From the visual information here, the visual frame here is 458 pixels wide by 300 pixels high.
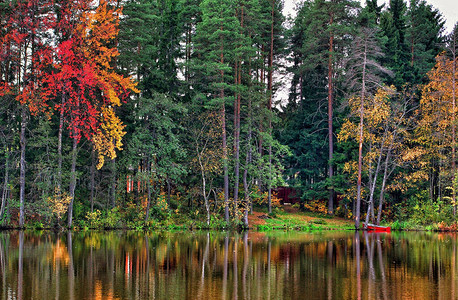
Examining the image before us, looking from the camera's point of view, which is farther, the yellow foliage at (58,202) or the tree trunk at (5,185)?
the tree trunk at (5,185)

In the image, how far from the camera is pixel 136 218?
3753cm

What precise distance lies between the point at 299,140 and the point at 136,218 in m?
19.0

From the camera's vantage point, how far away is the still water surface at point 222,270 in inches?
524

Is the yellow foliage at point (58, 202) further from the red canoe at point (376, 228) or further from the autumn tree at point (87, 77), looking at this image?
the red canoe at point (376, 228)

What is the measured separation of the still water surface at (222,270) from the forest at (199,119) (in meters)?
10.3

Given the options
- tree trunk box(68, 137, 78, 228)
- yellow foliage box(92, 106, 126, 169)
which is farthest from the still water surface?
yellow foliage box(92, 106, 126, 169)

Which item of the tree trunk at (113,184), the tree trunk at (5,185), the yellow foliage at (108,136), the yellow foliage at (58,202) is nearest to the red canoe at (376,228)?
the tree trunk at (113,184)

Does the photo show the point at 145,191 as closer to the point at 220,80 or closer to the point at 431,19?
the point at 220,80

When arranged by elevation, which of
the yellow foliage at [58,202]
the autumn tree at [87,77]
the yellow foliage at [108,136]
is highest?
the autumn tree at [87,77]

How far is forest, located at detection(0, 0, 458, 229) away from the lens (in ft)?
111

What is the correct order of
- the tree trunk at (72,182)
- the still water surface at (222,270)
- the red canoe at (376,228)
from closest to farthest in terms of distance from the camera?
the still water surface at (222,270) < the tree trunk at (72,182) < the red canoe at (376,228)

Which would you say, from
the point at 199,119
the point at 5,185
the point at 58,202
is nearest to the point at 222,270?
the point at 58,202

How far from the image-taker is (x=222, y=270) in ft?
56.5

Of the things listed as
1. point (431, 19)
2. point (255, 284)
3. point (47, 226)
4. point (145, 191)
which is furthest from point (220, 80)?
point (431, 19)
